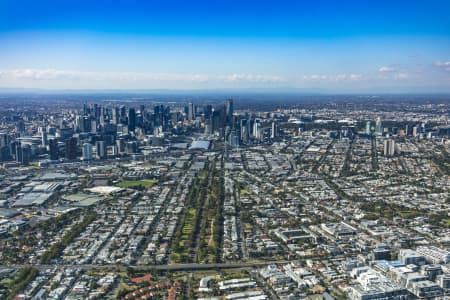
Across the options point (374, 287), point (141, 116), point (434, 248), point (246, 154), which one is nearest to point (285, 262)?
point (374, 287)

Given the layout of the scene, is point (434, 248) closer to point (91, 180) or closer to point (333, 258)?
point (333, 258)

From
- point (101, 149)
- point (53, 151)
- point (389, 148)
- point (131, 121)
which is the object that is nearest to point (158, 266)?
point (53, 151)

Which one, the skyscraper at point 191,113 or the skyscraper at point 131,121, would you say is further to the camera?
the skyscraper at point 191,113

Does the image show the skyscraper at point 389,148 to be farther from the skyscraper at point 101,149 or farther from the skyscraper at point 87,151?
the skyscraper at point 87,151

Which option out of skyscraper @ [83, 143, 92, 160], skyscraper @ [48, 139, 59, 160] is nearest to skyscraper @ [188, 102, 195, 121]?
skyscraper @ [83, 143, 92, 160]

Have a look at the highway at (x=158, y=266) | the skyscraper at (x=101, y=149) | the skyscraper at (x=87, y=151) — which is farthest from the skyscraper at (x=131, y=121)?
the highway at (x=158, y=266)

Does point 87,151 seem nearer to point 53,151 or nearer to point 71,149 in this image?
point 71,149

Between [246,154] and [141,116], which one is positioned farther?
[141,116]

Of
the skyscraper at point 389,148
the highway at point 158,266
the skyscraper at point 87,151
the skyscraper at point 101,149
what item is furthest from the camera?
the skyscraper at point 101,149

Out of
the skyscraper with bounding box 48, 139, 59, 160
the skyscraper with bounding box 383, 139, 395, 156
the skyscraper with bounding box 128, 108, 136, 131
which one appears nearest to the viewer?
the skyscraper with bounding box 48, 139, 59, 160

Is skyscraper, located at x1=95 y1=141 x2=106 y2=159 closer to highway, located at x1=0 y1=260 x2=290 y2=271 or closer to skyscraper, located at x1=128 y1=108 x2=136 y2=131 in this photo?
skyscraper, located at x1=128 y1=108 x2=136 y2=131

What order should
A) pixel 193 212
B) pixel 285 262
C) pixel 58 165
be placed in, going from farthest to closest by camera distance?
pixel 58 165 < pixel 193 212 < pixel 285 262
